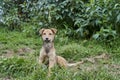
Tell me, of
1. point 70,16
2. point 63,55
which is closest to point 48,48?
point 63,55

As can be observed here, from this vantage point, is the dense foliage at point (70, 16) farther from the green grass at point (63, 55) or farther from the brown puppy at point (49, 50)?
the brown puppy at point (49, 50)

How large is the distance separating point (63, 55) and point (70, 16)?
1853 mm

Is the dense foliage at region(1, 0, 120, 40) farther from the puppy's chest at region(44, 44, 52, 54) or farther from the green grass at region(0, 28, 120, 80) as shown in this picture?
the puppy's chest at region(44, 44, 52, 54)

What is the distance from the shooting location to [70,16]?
8.36m

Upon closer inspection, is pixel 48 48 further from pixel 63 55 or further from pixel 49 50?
pixel 63 55

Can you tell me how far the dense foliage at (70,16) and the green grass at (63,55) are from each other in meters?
0.27

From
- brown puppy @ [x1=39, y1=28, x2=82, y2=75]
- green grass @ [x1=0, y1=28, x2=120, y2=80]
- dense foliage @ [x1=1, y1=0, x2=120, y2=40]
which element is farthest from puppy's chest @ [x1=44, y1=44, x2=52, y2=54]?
dense foliage @ [x1=1, y1=0, x2=120, y2=40]

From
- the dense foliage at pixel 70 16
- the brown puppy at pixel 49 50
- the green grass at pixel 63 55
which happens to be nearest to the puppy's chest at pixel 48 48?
the brown puppy at pixel 49 50

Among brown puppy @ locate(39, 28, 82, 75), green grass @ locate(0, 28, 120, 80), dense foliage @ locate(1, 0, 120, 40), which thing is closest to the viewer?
green grass @ locate(0, 28, 120, 80)

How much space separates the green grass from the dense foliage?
269 mm

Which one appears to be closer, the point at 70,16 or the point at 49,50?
the point at 49,50

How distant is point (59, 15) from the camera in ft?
27.7

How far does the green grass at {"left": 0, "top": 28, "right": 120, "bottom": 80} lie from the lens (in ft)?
16.3

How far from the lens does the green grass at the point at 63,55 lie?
4953 mm
